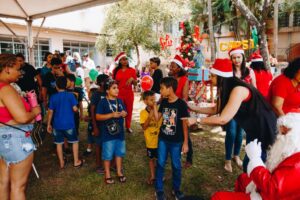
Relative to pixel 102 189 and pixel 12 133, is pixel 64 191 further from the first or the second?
pixel 12 133

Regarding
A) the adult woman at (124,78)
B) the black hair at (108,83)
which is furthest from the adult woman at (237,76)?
the adult woman at (124,78)

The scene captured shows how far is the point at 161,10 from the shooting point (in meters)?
16.5

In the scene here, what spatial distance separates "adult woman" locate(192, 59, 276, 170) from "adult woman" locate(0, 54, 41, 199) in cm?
170

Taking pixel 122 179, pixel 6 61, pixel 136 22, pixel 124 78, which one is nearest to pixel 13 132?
pixel 6 61

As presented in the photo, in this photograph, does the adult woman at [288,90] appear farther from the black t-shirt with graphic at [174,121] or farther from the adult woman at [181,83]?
the adult woman at [181,83]

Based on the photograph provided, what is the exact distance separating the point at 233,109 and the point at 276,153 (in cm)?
64

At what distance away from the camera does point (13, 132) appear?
7.67 ft

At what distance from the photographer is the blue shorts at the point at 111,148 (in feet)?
11.5

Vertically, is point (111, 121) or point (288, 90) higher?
point (288, 90)

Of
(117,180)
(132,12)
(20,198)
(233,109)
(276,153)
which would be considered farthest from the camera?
(132,12)

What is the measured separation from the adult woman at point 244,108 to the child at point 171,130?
0.64m

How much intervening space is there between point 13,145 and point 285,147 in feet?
7.40

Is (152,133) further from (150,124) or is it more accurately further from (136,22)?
(136,22)

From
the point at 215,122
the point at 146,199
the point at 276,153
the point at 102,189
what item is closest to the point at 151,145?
the point at 146,199
